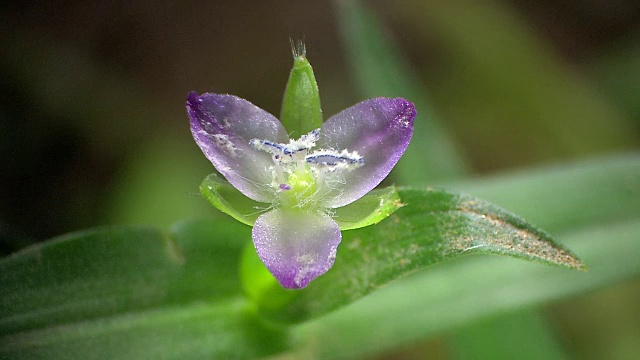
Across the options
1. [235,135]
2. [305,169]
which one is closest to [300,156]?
[305,169]

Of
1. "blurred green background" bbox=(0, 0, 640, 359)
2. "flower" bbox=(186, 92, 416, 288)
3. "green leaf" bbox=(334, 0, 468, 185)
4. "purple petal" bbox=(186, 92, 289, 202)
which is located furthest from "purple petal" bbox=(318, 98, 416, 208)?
"green leaf" bbox=(334, 0, 468, 185)

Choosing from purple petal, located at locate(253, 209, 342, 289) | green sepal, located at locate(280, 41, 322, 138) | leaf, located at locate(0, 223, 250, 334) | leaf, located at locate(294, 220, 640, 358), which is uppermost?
green sepal, located at locate(280, 41, 322, 138)

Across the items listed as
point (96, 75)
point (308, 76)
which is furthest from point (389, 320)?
point (96, 75)

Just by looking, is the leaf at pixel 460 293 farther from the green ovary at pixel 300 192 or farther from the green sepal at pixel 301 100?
the green sepal at pixel 301 100

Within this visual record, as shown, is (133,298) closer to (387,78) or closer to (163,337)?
(163,337)

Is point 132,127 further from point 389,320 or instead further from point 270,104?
point 389,320

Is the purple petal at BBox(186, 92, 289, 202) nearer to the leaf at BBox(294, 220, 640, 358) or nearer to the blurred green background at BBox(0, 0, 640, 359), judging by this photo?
the leaf at BBox(294, 220, 640, 358)
